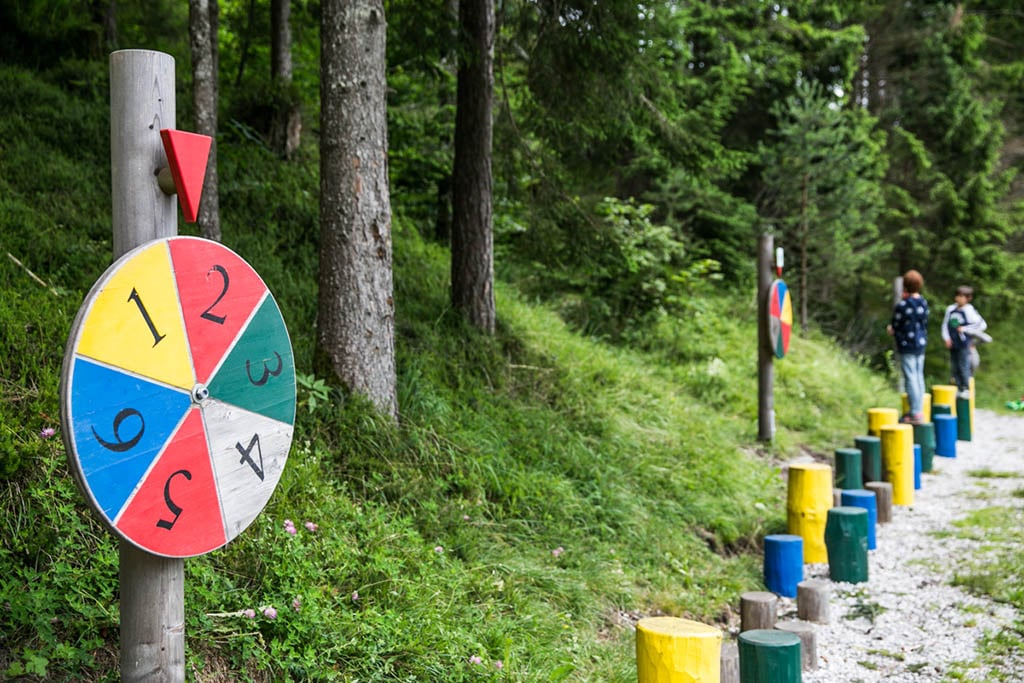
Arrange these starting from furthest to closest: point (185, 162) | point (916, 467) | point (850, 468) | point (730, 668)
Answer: point (916, 467) → point (850, 468) → point (730, 668) → point (185, 162)

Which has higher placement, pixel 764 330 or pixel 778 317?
pixel 778 317

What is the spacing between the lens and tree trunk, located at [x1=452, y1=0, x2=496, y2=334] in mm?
7398

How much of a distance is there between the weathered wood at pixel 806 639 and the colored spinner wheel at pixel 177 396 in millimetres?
2998

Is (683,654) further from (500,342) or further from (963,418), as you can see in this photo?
(963,418)

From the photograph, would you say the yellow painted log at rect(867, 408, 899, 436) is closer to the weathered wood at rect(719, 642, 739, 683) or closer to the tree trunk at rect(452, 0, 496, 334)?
the tree trunk at rect(452, 0, 496, 334)

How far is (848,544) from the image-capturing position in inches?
220

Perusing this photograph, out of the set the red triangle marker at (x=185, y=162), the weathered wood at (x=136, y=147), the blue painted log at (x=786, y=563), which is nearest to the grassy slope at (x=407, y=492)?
the blue painted log at (x=786, y=563)

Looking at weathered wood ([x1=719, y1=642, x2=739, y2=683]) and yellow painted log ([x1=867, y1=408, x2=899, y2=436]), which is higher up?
yellow painted log ([x1=867, y1=408, x2=899, y2=436])

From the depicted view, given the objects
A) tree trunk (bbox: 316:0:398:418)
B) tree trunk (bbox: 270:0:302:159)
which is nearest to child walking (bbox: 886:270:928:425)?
tree trunk (bbox: 316:0:398:418)

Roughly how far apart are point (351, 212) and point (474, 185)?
2226mm

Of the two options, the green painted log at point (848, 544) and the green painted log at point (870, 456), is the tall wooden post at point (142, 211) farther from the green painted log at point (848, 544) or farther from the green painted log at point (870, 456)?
the green painted log at point (870, 456)

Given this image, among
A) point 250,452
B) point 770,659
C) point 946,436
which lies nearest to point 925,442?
point 946,436

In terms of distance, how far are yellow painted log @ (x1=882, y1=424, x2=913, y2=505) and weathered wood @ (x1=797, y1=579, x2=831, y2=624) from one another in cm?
298

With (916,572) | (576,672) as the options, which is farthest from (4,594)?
(916,572)
